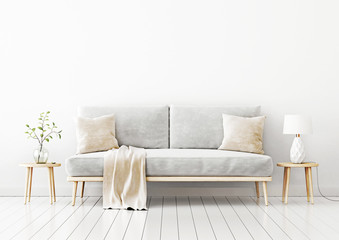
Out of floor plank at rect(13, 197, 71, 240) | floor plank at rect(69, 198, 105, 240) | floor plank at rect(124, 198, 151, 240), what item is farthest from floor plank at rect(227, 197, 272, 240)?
floor plank at rect(13, 197, 71, 240)

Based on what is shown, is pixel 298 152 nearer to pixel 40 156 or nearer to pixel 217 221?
pixel 217 221

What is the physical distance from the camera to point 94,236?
3.23 metres

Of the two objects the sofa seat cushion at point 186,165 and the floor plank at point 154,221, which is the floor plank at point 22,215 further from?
the floor plank at point 154,221

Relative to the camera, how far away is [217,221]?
12.3 ft

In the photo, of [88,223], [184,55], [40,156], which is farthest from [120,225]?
[184,55]

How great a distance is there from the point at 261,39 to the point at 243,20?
0.98 feet

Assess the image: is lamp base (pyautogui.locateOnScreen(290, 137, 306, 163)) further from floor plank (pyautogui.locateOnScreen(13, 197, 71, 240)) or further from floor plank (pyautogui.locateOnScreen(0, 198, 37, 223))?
floor plank (pyautogui.locateOnScreen(0, 198, 37, 223))

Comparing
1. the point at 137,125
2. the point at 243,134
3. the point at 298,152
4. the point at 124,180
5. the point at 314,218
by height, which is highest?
the point at 137,125

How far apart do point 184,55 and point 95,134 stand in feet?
4.56

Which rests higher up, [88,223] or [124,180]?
[124,180]

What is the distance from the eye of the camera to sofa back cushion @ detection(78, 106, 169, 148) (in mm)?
5086

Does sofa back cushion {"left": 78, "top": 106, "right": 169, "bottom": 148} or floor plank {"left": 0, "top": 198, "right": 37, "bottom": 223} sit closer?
floor plank {"left": 0, "top": 198, "right": 37, "bottom": 223}

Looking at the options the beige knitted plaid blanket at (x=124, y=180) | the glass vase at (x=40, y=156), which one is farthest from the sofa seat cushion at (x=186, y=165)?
the glass vase at (x=40, y=156)

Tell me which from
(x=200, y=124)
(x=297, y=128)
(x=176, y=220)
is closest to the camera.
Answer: (x=176, y=220)
